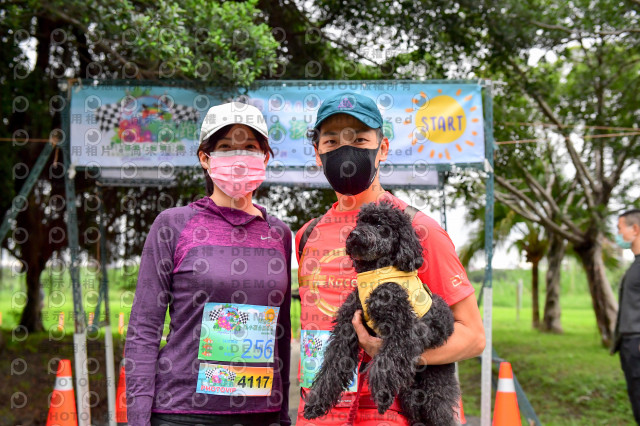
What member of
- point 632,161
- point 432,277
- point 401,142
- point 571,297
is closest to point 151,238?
point 432,277

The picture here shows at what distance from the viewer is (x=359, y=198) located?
7.77 ft

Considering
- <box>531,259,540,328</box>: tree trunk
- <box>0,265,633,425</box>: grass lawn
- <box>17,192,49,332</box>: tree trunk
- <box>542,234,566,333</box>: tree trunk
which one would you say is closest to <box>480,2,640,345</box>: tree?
<box>0,265,633,425</box>: grass lawn

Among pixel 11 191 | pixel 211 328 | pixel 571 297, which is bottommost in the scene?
pixel 571 297

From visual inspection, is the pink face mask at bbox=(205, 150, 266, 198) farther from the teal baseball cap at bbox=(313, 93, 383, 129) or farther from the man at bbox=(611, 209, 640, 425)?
the man at bbox=(611, 209, 640, 425)

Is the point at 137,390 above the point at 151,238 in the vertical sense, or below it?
below

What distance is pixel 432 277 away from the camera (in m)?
2.08

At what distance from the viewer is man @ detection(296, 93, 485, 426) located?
2.03 m

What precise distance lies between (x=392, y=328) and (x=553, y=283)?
1610 cm

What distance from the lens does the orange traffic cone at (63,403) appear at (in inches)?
186

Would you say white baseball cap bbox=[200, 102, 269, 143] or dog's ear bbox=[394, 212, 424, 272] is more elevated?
white baseball cap bbox=[200, 102, 269, 143]

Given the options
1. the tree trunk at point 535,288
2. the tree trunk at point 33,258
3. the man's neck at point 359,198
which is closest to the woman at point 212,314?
the man's neck at point 359,198

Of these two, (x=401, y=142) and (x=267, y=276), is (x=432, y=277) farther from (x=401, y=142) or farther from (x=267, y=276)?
(x=401, y=142)

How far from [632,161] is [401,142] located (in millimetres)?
7569

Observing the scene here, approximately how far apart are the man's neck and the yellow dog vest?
498 millimetres
